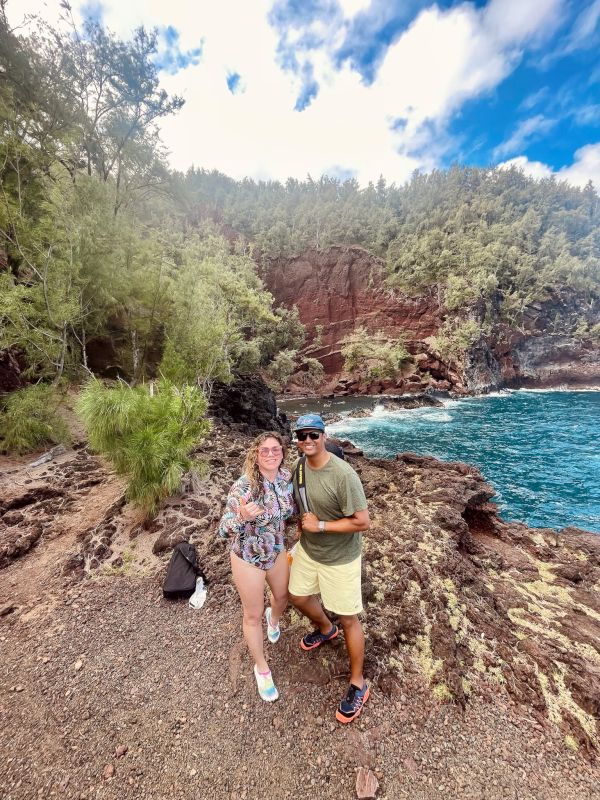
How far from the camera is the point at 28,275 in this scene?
931 centimetres

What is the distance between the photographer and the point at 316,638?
3.49m

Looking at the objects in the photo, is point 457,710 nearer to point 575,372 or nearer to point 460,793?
point 460,793

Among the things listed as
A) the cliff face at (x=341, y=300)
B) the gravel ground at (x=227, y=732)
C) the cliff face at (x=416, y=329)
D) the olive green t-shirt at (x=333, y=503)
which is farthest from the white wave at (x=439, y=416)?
the olive green t-shirt at (x=333, y=503)

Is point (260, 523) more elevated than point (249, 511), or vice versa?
point (249, 511)

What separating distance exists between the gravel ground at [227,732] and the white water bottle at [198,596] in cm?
44

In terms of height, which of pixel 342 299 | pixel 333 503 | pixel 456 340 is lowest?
pixel 333 503

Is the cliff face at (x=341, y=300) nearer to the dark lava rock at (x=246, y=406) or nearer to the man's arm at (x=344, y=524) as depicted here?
the dark lava rock at (x=246, y=406)

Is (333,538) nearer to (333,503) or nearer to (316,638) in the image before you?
(333,503)

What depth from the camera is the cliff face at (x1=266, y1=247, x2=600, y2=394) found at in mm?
37031

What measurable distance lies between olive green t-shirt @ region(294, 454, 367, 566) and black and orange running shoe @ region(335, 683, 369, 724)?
1225 mm

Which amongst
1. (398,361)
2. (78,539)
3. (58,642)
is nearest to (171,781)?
(58,642)

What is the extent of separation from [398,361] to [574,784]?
36.7 meters

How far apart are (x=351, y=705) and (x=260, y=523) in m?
1.85

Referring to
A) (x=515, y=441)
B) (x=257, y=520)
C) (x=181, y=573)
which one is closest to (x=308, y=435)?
(x=257, y=520)
